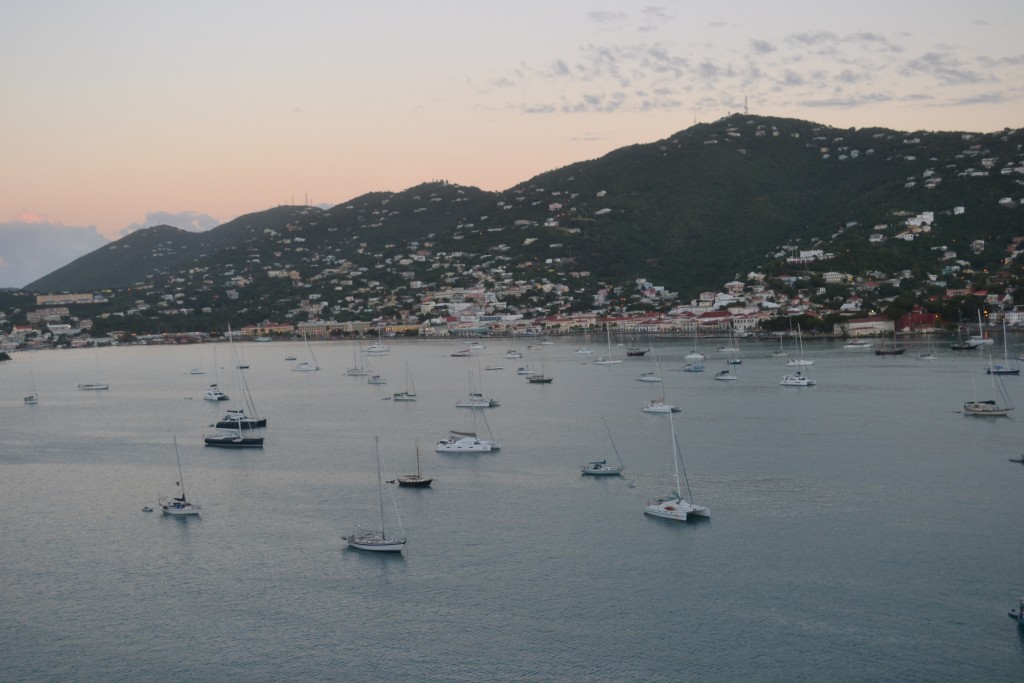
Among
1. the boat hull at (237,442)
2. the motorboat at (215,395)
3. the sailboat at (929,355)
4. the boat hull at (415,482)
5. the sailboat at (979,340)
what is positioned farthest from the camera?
the sailboat at (979,340)

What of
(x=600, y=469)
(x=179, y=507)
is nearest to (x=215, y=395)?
(x=179, y=507)

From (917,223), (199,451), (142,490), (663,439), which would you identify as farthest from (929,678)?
A: (917,223)

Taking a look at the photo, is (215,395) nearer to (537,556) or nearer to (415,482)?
(415,482)

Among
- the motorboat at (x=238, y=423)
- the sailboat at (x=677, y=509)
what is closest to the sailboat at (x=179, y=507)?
the sailboat at (x=677, y=509)

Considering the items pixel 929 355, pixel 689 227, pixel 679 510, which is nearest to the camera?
pixel 679 510

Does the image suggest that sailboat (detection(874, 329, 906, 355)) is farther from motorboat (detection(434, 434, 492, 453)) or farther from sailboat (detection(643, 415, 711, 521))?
sailboat (detection(643, 415, 711, 521))

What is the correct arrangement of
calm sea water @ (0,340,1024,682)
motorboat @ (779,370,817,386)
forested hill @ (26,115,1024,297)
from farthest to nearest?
1. forested hill @ (26,115,1024,297)
2. motorboat @ (779,370,817,386)
3. calm sea water @ (0,340,1024,682)

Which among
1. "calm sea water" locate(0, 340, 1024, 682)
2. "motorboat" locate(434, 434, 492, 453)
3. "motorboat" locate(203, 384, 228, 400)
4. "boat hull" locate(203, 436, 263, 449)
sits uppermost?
"motorboat" locate(203, 384, 228, 400)

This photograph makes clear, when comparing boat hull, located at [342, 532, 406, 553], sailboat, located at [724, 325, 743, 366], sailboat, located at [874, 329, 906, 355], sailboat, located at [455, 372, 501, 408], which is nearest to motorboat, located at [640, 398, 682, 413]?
sailboat, located at [455, 372, 501, 408]

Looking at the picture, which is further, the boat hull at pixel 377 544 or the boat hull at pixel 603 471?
the boat hull at pixel 603 471

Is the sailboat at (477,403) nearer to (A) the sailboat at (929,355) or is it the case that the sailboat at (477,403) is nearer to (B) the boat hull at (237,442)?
(B) the boat hull at (237,442)
